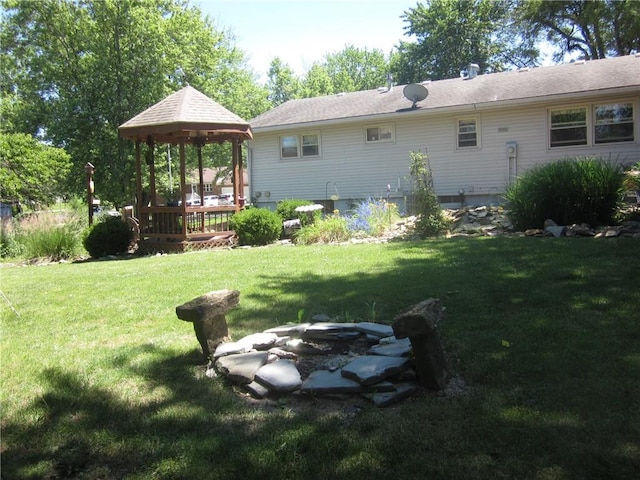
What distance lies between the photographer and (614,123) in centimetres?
1443

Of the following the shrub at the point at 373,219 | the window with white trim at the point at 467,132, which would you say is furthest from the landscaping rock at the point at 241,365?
the window with white trim at the point at 467,132

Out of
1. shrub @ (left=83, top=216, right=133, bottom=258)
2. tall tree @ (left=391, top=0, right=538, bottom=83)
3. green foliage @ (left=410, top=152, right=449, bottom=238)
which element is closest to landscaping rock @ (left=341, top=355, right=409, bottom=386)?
green foliage @ (left=410, top=152, right=449, bottom=238)

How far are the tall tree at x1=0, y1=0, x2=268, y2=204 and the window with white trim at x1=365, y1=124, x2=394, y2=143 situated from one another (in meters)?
11.7

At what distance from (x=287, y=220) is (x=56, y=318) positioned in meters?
8.21

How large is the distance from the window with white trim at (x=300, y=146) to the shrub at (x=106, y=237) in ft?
26.0

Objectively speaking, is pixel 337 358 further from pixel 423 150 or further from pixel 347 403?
pixel 423 150

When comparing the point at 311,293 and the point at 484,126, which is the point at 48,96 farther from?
the point at 311,293

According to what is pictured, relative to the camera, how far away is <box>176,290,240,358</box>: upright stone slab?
11.5ft

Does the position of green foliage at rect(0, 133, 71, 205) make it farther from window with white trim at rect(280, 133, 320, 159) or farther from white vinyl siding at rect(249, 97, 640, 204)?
window with white trim at rect(280, 133, 320, 159)

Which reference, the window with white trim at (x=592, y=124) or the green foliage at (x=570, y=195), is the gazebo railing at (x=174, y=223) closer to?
the green foliage at (x=570, y=195)

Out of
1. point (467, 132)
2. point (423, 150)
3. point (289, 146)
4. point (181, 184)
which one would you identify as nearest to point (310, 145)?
point (289, 146)

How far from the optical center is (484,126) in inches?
616

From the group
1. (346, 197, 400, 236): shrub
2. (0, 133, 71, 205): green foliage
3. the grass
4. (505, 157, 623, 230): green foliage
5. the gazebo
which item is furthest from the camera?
(0, 133, 71, 205): green foliage

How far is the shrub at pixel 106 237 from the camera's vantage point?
11461 mm
